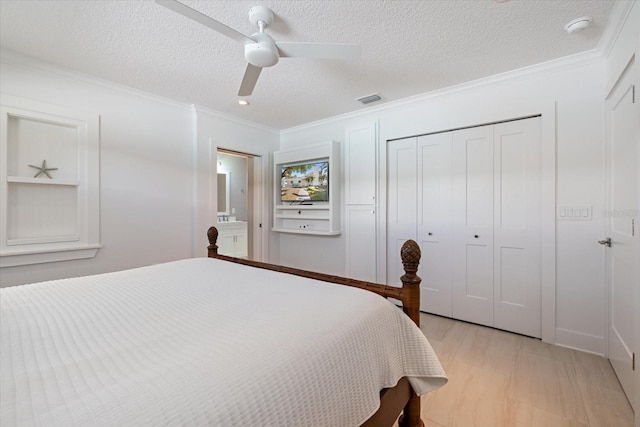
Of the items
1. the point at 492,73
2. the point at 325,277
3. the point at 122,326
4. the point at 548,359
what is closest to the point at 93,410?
the point at 122,326

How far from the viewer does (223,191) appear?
582 centimetres

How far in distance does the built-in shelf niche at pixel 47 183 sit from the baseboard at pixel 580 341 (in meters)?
4.24

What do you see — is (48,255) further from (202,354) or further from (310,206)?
(310,206)

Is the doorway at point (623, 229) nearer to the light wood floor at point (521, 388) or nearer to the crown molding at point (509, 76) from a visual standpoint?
the light wood floor at point (521, 388)

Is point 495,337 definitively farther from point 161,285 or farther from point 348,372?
point 161,285

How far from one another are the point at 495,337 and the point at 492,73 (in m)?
2.43

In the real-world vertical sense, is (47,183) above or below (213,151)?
below

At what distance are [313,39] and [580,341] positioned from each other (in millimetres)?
3200

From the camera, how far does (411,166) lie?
3.20 meters

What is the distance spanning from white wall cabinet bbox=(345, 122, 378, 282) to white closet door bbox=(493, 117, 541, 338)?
129cm

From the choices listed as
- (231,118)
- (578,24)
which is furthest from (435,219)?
(231,118)

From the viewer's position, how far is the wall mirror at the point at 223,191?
5770 mm

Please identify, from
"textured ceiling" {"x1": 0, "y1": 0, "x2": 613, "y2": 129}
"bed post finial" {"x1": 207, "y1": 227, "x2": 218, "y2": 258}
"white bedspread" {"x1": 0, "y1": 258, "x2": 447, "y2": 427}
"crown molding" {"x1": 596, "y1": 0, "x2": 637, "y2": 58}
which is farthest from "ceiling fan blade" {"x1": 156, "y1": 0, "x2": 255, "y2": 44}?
"crown molding" {"x1": 596, "y1": 0, "x2": 637, "y2": 58}

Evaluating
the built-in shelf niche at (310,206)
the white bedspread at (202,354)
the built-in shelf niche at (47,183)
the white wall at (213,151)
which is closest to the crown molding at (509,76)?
the built-in shelf niche at (310,206)
